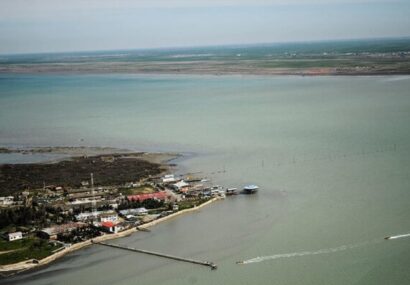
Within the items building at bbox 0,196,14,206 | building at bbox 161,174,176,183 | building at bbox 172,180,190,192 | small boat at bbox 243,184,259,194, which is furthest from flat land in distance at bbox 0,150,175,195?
small boat at bbox 243,184,259,194

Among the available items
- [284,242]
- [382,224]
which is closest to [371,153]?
[382,224]

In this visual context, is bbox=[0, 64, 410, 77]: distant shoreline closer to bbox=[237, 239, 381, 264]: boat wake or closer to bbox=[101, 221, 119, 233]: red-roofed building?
bbox=[101, 221, 119, 233]: red-roofed building

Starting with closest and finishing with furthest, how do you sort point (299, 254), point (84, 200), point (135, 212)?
point (299, 254) < point (135, 212) < point (84, 200)

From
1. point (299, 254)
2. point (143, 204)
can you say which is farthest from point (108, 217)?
point (299, 254)

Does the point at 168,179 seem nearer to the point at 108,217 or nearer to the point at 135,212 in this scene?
the point at 135,212

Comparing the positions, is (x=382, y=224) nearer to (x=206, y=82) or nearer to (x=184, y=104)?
(x=184, y=104)
